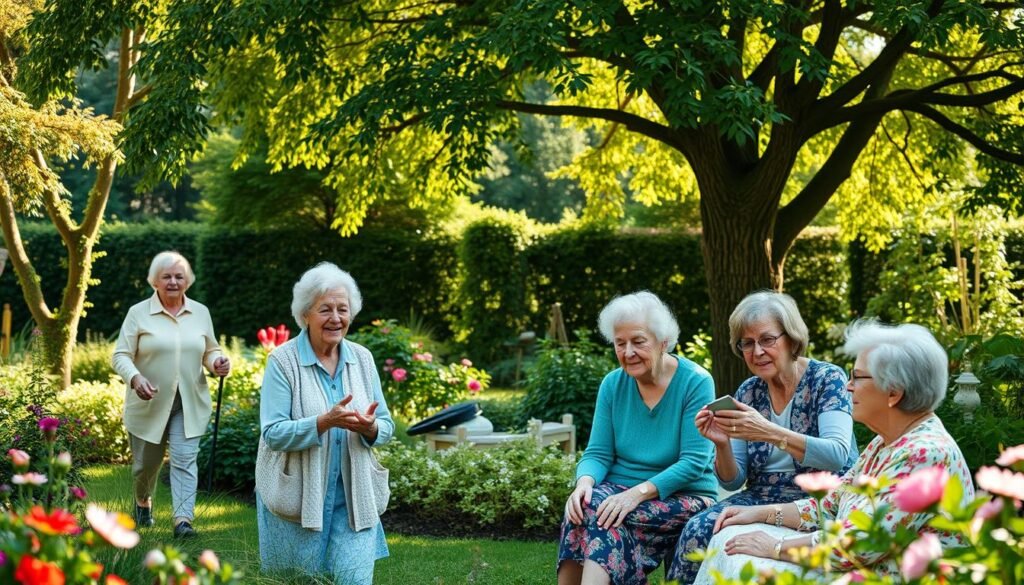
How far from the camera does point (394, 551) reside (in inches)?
233

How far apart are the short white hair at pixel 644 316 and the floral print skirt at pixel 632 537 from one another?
1.93ft

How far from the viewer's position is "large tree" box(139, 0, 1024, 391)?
653cm

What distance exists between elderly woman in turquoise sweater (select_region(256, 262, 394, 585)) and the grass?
0.18 metres

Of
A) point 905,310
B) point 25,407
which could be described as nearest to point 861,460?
point 25,407

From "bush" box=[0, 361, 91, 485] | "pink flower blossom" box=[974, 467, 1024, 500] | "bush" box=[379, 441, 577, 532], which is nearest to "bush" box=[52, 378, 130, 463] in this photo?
"bush" box=[0, 361, 91, 485]

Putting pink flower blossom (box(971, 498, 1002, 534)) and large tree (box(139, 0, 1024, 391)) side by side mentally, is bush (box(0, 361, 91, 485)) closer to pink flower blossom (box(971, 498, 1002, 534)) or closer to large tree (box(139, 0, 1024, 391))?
large tree (box(139, 0, 1024, 391))

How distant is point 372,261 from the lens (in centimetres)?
1677

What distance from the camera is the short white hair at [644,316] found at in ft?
13.0

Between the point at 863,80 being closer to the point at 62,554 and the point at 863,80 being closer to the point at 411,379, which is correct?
the point at 411,379

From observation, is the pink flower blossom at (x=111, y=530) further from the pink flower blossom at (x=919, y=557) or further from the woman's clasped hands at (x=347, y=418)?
the woman's clasped hands at (x=347, y=418)

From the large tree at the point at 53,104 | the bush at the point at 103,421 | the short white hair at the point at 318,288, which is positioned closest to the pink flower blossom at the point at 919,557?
the short white hair at the point at 318,288

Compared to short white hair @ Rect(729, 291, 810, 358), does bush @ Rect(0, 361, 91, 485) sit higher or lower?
lower

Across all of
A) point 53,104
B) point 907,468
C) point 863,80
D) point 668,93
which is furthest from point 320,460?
point 863,80

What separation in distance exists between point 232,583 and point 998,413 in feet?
17.3
